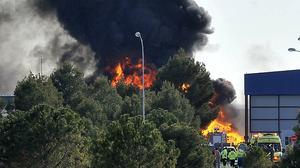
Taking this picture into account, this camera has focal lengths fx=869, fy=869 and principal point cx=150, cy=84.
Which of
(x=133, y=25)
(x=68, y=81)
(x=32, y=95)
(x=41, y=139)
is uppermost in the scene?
(x=133, y=25)

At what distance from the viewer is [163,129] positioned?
4153 cm

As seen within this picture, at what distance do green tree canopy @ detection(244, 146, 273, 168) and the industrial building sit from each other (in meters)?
35.3

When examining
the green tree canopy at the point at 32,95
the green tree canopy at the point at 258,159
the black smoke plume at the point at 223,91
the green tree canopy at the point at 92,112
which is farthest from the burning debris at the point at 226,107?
the green tree canopy at the point at 258,159

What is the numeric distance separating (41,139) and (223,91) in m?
79.6

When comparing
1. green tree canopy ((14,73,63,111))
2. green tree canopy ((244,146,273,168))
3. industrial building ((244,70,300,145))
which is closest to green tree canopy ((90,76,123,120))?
green tree canopy ((14,73,63,111))

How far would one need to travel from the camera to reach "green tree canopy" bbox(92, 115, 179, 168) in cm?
2930

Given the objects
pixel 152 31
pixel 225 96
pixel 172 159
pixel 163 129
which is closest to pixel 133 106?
pixel 163 129

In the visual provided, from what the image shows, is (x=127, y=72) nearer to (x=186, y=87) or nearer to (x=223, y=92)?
(x=223, y=92)

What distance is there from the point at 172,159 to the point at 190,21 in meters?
96.7

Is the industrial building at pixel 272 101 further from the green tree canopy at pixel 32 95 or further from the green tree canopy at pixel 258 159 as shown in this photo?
the green tree canopy at pixel 258 159

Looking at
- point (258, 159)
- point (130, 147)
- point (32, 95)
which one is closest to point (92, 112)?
point (32, 95)

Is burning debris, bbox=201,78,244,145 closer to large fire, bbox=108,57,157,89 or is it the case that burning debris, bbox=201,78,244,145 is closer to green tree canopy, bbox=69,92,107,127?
large fire, bbox=108,57,157,89

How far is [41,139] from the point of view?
101 feet

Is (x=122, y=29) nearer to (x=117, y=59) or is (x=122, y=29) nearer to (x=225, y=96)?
(x=117, y=59)
